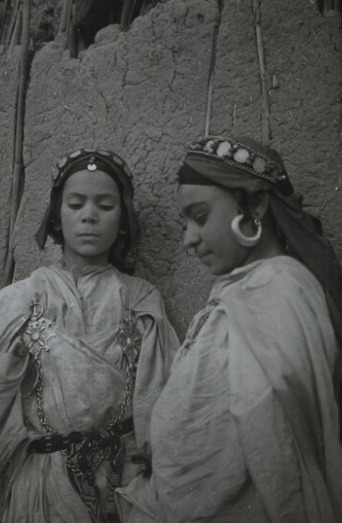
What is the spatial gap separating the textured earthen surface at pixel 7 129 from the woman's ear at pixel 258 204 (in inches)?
57.3

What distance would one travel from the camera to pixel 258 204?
7.35 feet

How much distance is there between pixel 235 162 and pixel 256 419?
80 cm

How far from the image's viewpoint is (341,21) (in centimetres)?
276

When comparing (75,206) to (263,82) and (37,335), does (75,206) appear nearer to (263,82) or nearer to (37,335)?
(37,335)

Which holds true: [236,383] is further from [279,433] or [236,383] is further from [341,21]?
[341,21]

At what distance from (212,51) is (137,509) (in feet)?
5.81

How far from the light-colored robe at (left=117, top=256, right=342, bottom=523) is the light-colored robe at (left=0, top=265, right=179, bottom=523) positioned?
1.11ft

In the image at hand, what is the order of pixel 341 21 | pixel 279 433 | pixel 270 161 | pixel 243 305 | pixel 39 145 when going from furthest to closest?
pixel 39 145, pixel 341 21, pixel 270 161, pixel 243 305, pixel 279 433

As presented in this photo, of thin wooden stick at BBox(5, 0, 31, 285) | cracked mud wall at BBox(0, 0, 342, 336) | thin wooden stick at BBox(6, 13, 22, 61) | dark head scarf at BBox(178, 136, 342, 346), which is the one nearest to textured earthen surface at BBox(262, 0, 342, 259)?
cracked mud wall at BBox(0, 0, 342, 336)

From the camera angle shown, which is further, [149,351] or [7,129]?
[7,129]

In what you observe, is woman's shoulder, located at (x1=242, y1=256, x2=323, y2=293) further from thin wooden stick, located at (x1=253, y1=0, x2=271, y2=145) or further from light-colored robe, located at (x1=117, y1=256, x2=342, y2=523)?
thin wooden stick, located at (x1=253, y1=0, x2=271, y2=145)

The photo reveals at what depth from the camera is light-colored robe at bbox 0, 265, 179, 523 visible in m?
2.35

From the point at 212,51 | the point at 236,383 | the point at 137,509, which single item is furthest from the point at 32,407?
the point at 212,51

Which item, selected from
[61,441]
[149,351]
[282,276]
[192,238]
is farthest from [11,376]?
[282,276]
